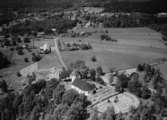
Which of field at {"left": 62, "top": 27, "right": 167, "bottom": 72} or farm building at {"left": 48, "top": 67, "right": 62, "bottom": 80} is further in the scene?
field at {"left": 62, "top": 27, "right": 167, "bottom": 72}

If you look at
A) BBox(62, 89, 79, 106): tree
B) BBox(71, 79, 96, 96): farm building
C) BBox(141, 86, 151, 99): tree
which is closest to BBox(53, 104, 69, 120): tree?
BBox(62, 89, 79, 106): tree

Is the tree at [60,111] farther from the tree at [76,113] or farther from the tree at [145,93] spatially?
the tree at [145,93]

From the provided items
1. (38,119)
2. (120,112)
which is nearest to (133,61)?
(120,112)

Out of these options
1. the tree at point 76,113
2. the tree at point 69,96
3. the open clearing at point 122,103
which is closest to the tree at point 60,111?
the tree at point 76,113

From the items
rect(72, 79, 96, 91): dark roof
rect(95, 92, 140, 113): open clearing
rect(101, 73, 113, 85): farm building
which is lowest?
rect(95, 92, 140, 113): open clearing

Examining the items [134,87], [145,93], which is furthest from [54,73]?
[145,93]

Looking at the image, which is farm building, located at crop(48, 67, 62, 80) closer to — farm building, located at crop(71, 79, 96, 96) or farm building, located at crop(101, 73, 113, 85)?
farm building, located at crop(71, 79, 96, 96)

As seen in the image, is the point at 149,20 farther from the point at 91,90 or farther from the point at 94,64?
the point at 91,90

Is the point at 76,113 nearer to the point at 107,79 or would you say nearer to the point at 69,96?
the point at 69,96
